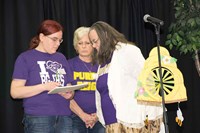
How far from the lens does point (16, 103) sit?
326 centimetres

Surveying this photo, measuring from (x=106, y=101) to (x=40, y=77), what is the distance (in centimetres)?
50

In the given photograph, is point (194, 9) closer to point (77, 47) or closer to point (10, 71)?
point (77, 47)

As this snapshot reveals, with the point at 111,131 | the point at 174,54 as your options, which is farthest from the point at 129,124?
the point at 174,54

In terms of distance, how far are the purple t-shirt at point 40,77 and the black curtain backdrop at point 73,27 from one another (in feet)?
3.18

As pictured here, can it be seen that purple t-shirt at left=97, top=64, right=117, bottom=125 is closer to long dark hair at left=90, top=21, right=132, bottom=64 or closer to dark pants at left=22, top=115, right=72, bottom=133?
long dark hair at left=90, top=21, right=132, bottom=64

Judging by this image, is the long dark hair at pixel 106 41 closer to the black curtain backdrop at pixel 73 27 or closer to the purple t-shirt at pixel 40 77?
the purple t-shirt at pixel 40 77

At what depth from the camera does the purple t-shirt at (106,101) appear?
2273mm

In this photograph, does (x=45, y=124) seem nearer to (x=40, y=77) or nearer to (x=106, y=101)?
(x=40, y=77)

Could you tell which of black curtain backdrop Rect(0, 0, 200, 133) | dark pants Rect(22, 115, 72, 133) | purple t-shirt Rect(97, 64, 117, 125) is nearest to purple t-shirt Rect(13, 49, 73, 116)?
dark pants Rect(22, 115, 72, 133)

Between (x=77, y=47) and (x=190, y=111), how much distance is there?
2.09 meters

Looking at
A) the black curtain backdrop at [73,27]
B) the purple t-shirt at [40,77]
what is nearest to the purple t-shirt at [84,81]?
the purple t-shirt at [40,77]

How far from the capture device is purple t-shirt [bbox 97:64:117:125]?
7.46 feet

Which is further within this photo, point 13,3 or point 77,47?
point 13,3

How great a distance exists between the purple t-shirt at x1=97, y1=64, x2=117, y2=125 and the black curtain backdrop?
48.9 inches
